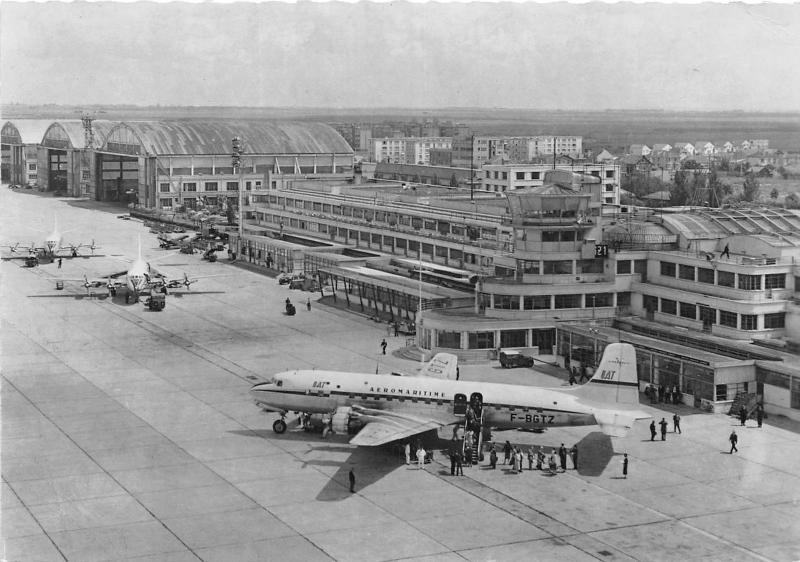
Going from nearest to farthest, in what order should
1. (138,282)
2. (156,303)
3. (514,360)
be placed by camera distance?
(514,360), (156,303), (138,282)

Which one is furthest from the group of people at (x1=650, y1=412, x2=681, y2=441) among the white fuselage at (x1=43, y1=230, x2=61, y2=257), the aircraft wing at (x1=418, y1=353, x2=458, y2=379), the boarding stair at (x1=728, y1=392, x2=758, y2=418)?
the white fuselage at (x1=43, y1=230, x2=61, y2=257)

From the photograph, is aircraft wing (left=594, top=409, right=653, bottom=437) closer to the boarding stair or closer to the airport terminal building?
the boarding stair

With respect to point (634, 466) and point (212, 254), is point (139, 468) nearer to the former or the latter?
point (634, 466)

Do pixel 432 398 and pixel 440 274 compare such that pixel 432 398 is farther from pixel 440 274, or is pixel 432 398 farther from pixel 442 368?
pixel 440 274

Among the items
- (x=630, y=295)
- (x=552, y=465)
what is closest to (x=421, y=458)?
(x=552, y=465)

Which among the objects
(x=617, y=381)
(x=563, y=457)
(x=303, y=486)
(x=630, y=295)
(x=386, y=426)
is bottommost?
(x=303, y=486)

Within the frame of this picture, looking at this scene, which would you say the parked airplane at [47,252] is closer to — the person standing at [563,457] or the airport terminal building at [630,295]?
the airport terminal building at [630,295]

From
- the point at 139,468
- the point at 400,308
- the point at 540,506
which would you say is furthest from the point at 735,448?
the point at 400,308
